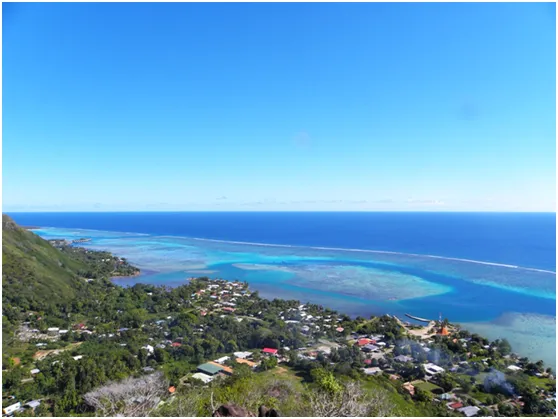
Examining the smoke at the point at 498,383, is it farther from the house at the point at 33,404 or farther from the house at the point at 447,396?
the house at the point at 33,404

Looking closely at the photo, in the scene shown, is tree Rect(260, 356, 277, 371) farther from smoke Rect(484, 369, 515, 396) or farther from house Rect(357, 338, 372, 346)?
smoke Rect(484, 369, 515, 396)

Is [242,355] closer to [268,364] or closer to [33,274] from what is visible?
[268,364]

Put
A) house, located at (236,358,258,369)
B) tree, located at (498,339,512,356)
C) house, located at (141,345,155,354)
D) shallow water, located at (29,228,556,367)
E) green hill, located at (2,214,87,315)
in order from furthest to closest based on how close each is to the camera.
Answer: shallow water, located at (29,228,556,367)
green hill, located at (2,214,87,315)
tree, located at (498,339,512,356)
house, located at (141,345,155,354)
house, located at (236,358,258,369)

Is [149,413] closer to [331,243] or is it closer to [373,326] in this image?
[373,326]

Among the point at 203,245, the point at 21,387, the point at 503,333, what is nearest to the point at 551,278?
the point at 503,333

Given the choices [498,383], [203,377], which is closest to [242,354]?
[203,377]

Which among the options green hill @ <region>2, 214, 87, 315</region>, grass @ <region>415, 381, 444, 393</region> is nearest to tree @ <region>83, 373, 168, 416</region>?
grass @ <region>415, 381, 444, 393</region>
